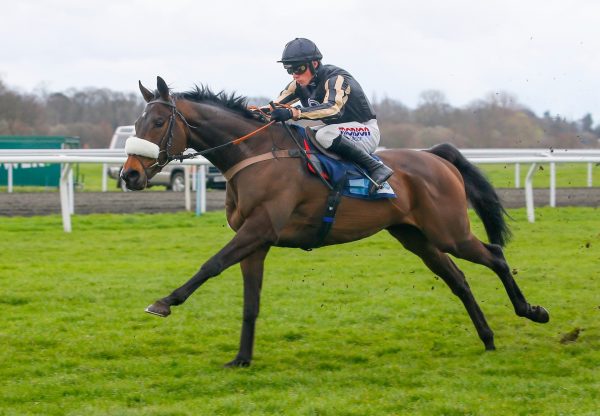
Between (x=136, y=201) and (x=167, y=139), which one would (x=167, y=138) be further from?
(x=136, y=201)


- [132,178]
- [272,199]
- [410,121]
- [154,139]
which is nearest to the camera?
[132,178]

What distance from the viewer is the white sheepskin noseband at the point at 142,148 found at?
548cm

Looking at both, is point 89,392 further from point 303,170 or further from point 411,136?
point 411,136

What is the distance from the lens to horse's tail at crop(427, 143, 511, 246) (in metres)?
7.03

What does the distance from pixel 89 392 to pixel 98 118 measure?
35.2m

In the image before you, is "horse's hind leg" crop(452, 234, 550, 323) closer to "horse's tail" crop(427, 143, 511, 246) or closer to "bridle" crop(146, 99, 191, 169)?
"horse's tail" crop(427, 143, 511, 246)

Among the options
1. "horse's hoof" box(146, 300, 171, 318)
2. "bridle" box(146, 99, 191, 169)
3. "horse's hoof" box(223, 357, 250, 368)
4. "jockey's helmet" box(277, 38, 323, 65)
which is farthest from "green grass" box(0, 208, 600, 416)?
"jockey's helmet" box(277, 38, 323, 65)

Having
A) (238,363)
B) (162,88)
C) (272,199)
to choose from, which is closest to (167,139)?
(162,88)

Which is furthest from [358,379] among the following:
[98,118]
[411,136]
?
[98,118]

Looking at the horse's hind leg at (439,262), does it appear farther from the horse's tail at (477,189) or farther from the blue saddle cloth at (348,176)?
the horse's tail at (477,189)

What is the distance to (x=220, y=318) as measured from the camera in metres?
7.18

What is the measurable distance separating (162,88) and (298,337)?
2.14 m

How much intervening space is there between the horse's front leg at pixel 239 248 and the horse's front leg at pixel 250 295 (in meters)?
0.18

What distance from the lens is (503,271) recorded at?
6492 millimetres
